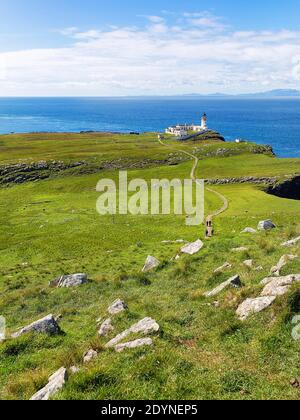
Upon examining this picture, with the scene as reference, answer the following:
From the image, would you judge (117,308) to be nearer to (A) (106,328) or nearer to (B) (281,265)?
(A) (106,328)

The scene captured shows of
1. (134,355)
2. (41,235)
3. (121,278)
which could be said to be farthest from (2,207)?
(134,355)

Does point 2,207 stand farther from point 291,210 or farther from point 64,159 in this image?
point 291,210

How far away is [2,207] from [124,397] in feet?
221

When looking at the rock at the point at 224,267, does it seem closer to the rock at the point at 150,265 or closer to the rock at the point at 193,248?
the rock at the point at 193,248

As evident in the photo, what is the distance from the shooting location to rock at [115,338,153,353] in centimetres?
1517

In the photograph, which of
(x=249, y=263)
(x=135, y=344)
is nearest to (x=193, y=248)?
(x=249, y=263)

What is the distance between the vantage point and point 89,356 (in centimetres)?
1553

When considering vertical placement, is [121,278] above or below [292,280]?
below

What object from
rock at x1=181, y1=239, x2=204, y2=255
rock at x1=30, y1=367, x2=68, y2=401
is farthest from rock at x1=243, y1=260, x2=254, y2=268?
rock at x1=30, y1=367, x2=68, y2=401

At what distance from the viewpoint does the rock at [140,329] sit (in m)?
16.4

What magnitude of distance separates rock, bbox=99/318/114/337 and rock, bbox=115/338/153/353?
277cm

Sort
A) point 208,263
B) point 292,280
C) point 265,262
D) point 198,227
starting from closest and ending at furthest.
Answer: point 292,280, point 265,262, point 208,263, point 198,227

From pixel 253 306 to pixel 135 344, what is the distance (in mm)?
5566

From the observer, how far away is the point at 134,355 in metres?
14.5
